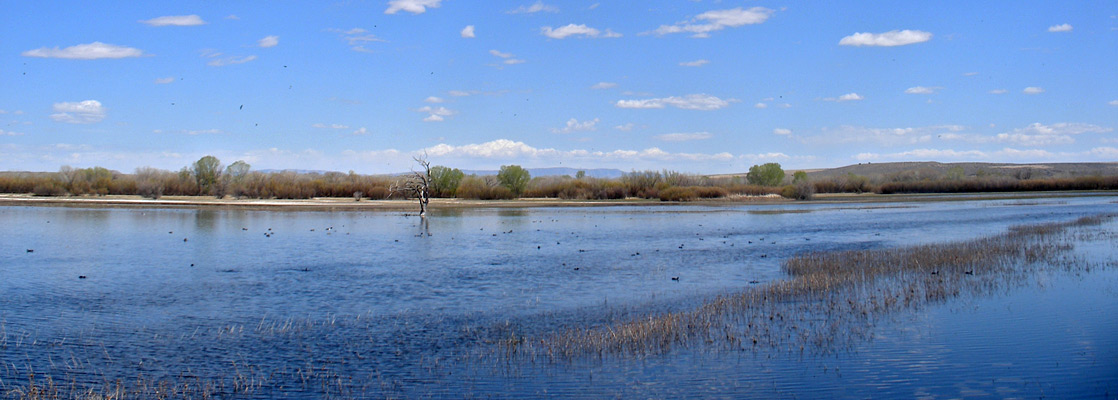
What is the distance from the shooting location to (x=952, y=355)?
1141 centimetres

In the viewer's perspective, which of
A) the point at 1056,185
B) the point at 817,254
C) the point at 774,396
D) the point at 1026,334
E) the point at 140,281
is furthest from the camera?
the point at 1056,185

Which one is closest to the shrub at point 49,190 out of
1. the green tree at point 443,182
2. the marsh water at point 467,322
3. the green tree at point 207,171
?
the green tree at point 207,171

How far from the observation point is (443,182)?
8231 centimetres

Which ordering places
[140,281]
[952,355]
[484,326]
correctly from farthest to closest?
[140,281]
[484,326]
[952,355]

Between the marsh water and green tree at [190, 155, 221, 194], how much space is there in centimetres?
5593

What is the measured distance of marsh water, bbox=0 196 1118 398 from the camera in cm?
1033

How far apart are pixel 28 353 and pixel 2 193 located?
8964 centimetres

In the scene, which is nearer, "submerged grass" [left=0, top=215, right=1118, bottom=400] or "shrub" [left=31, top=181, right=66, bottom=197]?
"submerged grass" [left=0, top=215, right=1118, bottom=400]

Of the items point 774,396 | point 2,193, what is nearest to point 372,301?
point 774,396

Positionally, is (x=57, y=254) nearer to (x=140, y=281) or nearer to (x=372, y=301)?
(x=140, y=281)

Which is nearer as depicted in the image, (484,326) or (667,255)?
(484,326)

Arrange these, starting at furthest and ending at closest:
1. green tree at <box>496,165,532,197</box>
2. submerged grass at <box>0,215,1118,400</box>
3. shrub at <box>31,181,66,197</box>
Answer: green tree at <box>496,165,532,197</box>
shrub at <box>31,181,66,197</box>
submerged grass at <box>0,215,1118,400</box>

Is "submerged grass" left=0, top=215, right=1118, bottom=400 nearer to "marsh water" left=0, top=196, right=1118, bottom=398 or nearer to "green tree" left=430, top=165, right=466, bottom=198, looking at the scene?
"marsh water" left=0, top=196, right=1118, bottom=398

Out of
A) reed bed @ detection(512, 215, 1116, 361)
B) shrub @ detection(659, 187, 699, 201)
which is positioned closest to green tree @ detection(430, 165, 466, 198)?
shrub @ detection(659, 187, 699, 201)
